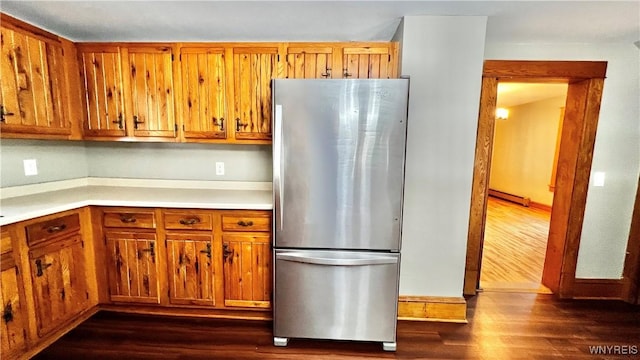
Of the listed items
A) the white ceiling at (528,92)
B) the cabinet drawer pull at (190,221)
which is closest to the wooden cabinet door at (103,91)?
the cabinet drawer pull at (190,221)

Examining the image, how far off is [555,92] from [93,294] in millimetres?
6991

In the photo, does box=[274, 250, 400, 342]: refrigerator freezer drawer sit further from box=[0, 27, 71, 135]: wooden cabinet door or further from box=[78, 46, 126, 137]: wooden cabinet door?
box=[0, 27, 71, 135]: wooden cabinet door

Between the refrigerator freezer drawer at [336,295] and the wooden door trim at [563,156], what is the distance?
1117 millimetres

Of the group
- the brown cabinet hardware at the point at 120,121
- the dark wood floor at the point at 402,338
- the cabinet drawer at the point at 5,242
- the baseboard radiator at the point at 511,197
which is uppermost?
the brown cabinet hardware at the point at 120,121

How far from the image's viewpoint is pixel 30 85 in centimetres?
195

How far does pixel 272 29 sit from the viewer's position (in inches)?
83.2

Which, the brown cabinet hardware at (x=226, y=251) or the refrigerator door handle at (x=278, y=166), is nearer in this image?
the refrigerator door handle at (x=278, y=166)

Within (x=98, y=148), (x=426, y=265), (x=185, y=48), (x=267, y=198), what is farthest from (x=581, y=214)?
(x=98, y=148)

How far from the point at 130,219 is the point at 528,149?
7.28 meters

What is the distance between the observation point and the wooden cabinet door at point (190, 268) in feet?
6.91

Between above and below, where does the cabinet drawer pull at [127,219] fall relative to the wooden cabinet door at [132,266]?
above

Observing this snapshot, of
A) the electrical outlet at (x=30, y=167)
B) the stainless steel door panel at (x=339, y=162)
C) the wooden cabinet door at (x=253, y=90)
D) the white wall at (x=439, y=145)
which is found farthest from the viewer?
the wooden cabinet door at (x=253, y=90)

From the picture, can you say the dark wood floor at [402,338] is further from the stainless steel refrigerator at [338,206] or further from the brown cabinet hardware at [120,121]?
the brown cabinet hardware at [120,121]

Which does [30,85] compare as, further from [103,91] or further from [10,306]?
[10,306]
